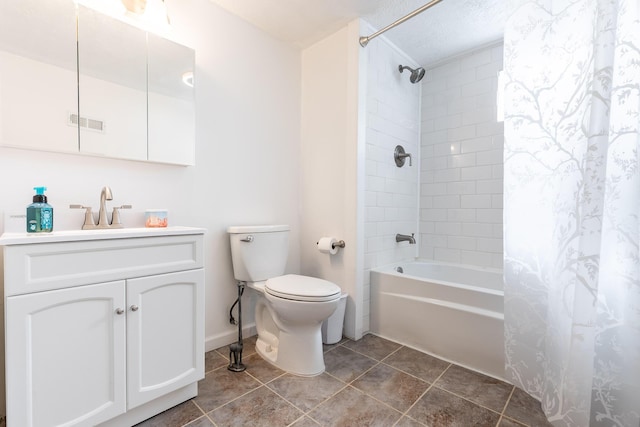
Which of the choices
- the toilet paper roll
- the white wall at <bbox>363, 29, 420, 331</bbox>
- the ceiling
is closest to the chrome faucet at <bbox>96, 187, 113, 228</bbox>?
the toilet paper roll

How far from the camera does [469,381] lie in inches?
61.8

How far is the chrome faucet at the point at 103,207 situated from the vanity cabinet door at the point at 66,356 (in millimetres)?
436

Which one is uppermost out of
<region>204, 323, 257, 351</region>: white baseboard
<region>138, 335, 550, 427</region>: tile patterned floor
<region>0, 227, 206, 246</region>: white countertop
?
<region>0, 227, 206, 246</region>: white countertop

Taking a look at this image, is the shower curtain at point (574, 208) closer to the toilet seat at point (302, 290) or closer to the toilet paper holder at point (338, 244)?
the toilet seat at point (302, 290)

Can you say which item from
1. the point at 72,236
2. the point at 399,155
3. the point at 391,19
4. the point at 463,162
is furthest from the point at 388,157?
the point at 72,236

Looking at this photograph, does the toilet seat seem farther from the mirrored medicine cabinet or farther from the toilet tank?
the mirrored medicine cabinet

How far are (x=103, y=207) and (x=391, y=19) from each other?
2106 millimetres

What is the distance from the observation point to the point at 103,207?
1415 mm

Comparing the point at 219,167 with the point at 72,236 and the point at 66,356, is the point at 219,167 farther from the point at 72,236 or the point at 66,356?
the point at 66,356

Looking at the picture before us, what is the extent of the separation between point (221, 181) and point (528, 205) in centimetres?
165

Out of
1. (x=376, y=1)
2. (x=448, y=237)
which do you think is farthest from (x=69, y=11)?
(x=448, y=237)

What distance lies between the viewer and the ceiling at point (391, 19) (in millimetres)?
1870

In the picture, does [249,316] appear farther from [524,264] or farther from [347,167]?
[524,264]

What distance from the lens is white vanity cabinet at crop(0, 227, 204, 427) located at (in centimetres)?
96
